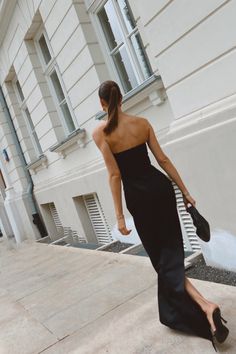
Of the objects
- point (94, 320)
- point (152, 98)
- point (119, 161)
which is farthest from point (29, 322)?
point (152, 98)

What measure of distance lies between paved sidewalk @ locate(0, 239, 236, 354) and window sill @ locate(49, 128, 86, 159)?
1999 mm

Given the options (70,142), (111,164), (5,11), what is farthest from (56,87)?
(111,164)

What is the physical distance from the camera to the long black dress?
103 inches

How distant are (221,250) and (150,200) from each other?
153 cm

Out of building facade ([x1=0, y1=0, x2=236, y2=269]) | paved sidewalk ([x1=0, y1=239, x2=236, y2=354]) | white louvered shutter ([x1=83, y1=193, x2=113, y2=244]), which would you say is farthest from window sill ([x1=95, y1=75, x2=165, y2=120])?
white louvered shutter ([x1=83, y1=193, x2=113, y2=244])

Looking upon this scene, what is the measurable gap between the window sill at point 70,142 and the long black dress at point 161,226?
4.24 m

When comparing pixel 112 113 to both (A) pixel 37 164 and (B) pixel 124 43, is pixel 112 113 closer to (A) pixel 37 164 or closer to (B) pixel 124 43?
(B) pixel 124 43

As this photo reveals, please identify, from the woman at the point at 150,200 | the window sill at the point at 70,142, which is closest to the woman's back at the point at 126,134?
the woman at the point at 150,200

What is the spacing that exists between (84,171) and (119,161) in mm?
4350

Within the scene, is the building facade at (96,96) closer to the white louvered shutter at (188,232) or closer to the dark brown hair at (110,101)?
the white louvered shutter at (188,232)

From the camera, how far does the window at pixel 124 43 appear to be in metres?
5.28

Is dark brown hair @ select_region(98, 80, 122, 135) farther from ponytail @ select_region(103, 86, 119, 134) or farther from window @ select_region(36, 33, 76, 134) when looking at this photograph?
window @ select_region(36, 33, 76, 134)

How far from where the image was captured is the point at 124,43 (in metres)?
5.52

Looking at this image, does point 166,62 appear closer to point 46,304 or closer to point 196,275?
point 196,275
